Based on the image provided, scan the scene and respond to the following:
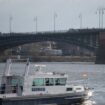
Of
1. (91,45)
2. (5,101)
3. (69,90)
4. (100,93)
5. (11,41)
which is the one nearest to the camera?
(5,101)

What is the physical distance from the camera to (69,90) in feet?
155

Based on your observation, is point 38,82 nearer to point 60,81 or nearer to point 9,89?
point 60,81

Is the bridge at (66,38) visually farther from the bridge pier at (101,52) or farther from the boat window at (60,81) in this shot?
the boat window at (60,81)

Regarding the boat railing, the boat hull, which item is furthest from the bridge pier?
the boat railing

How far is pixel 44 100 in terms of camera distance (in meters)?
45.7

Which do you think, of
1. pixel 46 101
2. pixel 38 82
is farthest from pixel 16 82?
pixel 46 101

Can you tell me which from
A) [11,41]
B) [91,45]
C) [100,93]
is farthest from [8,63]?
[91,45]

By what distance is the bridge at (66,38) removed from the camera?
13938 centimetres

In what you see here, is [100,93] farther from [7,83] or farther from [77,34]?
[77,34]

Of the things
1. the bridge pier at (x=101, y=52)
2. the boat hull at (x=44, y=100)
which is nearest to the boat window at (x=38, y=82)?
the boat hull at (x=44, y=100)

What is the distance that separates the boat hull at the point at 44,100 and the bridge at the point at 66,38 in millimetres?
88423

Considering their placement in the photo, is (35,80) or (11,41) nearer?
(35,80)

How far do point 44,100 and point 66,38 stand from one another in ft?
322

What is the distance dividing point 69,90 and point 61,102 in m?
1.30
